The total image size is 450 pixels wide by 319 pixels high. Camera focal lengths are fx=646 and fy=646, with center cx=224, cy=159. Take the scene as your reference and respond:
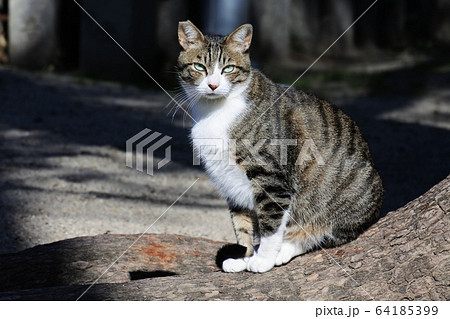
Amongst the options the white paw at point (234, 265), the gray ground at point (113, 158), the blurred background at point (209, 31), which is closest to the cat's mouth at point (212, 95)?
the white paw at point (234, 265)

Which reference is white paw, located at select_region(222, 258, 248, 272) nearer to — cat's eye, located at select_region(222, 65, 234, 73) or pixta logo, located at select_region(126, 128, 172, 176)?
cat's eye, located at select_region(222, 65, 234, 73)

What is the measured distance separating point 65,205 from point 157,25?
18.9 feet

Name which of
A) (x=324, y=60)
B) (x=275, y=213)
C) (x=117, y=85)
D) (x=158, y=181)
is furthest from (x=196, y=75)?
(x=324, y=60)

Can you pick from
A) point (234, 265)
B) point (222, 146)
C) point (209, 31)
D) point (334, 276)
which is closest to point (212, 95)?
point (222, 146)

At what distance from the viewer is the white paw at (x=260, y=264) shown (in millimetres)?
3217

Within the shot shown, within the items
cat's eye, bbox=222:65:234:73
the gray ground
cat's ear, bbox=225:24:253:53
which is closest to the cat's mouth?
cat's eye, bbox=222:65:234:73

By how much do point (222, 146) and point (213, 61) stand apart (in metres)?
0.50

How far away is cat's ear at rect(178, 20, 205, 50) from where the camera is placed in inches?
143

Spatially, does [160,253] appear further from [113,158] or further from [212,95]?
[113,158]

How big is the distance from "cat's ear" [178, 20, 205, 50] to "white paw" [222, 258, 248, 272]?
4.04ft

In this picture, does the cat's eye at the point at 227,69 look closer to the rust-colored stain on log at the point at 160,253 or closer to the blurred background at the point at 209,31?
the rust-colored stain on log at the point at 160,253

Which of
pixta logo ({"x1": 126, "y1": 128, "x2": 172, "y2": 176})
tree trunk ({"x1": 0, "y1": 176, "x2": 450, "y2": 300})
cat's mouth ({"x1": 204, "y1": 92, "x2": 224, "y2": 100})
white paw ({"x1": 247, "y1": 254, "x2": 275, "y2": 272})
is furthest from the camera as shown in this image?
pixta logo ({"x1": 126, "y1": 128, "x2": 172, "y2": 176})
